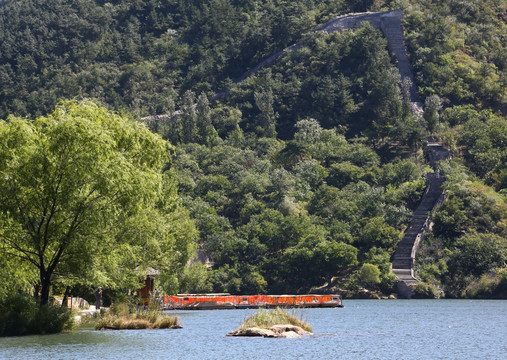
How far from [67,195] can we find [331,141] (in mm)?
111670

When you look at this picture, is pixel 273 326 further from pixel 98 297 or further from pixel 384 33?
pixel 384 33

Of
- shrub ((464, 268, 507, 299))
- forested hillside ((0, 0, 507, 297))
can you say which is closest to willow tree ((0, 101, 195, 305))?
forested hillside ((0, 0, 507, 297))

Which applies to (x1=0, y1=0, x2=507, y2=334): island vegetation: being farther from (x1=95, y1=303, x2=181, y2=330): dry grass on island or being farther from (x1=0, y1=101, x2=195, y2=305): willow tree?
(x1=95, y1=303, x2=181, y2=330): dry grass on island

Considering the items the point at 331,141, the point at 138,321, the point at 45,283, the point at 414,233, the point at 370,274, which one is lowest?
the point at 138,321

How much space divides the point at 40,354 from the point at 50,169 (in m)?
9.83

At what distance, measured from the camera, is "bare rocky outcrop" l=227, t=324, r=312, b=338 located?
1853 inches

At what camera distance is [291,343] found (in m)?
45.0

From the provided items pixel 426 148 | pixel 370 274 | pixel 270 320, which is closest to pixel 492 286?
pixel 370 274

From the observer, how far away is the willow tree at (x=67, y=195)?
44281 millimetres

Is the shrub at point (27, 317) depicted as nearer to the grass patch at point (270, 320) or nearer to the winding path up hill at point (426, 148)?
the grass patch at point (270, 320)

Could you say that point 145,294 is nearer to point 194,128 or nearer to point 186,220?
point 186,220

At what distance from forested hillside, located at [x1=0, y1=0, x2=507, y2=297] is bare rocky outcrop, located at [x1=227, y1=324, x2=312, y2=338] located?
77.4 ft

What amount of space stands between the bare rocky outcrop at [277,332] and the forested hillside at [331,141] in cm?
2359

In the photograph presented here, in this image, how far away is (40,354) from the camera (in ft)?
126
